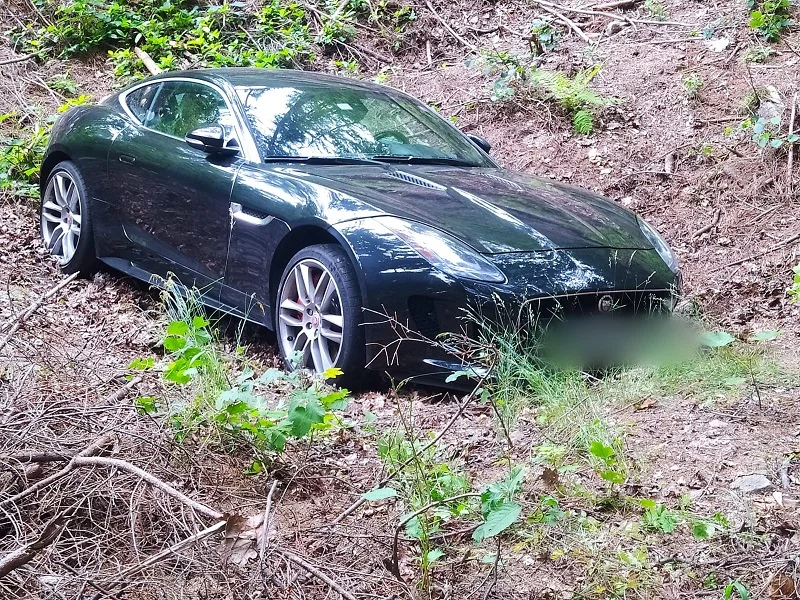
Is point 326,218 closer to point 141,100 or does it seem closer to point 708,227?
point 141,100

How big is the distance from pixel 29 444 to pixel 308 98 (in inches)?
121

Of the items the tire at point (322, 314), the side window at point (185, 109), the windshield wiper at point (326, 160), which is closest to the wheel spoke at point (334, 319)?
the tire at point (322, 314)

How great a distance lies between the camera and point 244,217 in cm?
490

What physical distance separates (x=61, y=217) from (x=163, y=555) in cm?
440

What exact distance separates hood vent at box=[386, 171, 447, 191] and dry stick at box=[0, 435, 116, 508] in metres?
2.34

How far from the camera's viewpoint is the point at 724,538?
2842 mm

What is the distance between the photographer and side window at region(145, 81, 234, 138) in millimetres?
5492

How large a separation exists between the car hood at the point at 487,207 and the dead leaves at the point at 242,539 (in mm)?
1817

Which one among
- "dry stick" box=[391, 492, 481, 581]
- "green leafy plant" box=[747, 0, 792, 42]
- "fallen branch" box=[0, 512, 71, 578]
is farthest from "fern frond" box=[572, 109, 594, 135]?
"fallen branch" box=[0, 512, 71, 578]

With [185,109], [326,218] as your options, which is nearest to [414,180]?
[326,218]

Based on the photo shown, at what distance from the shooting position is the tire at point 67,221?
6.11m

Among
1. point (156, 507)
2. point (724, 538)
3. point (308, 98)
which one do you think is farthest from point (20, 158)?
point (724, 538)

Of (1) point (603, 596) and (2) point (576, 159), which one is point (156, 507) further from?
(2) point (576, 159)

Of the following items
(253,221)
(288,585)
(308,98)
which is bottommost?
(288,585)
